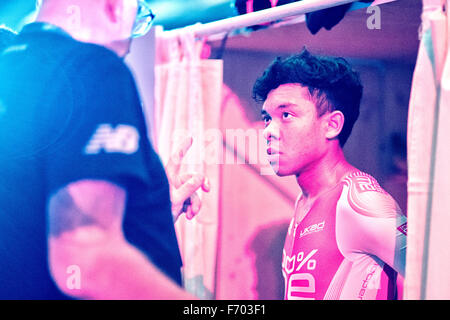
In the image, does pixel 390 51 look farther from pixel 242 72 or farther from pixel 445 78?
pixel 242 72

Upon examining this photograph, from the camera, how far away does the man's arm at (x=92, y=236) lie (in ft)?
2.72

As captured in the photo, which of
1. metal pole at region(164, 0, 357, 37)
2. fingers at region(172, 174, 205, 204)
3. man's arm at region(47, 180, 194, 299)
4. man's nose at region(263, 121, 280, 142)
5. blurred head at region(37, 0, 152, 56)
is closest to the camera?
man's arm at region(47, 180, 194, 299)

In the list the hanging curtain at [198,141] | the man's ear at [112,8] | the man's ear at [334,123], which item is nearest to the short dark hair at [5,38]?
the man's ear at [112,8]

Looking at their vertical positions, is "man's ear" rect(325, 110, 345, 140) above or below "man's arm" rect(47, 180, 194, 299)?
above

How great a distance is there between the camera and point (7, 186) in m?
0.86

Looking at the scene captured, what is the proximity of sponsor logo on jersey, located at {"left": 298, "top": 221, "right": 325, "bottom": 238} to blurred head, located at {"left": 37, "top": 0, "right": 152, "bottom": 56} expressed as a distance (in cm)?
62

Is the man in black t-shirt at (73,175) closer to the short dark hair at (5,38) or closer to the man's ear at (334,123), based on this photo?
the short dark hair at (5,38)

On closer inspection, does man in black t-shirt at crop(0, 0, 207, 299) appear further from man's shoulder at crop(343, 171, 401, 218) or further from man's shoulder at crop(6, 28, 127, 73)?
man's shoulder at crop(343, 171, 401, 218)

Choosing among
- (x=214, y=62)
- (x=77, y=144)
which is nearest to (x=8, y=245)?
(x=77, y=144)

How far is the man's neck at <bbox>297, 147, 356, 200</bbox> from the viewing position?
1.12 meters

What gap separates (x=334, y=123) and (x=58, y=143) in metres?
0.64

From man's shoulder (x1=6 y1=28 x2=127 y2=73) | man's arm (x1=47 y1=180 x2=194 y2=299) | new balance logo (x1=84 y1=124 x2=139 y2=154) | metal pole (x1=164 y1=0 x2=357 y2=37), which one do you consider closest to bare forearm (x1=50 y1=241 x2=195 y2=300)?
man's arm (x1=47 y1=180 x2=194 y2=299)
